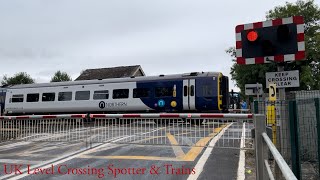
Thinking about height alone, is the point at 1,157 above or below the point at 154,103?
below

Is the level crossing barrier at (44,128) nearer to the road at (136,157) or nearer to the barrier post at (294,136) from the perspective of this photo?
the road at (136,157)

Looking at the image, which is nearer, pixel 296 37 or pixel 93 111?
pixel 296 37

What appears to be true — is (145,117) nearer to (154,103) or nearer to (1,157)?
(1,157)

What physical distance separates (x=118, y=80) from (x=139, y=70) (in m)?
25.0

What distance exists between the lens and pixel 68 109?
25.2 meters

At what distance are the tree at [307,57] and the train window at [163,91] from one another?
14.6m

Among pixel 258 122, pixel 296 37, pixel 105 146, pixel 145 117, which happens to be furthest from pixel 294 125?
pixel 105 146

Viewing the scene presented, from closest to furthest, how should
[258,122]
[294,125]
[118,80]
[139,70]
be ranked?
[258,122] → [294,125] → [118,80] → [139,70]

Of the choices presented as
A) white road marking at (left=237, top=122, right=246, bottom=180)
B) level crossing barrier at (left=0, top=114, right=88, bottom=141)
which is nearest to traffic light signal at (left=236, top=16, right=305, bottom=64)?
white road marking at (left=237, top=122, right=246, bottom=180)

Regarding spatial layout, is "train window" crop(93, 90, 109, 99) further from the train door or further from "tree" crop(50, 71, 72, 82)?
"tree" crop(50, 71, 72, 82)

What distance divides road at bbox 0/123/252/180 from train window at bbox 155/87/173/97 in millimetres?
11801

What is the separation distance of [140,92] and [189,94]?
10.7 feet

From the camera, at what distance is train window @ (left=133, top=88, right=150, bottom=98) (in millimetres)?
22375

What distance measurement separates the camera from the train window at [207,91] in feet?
68.3
